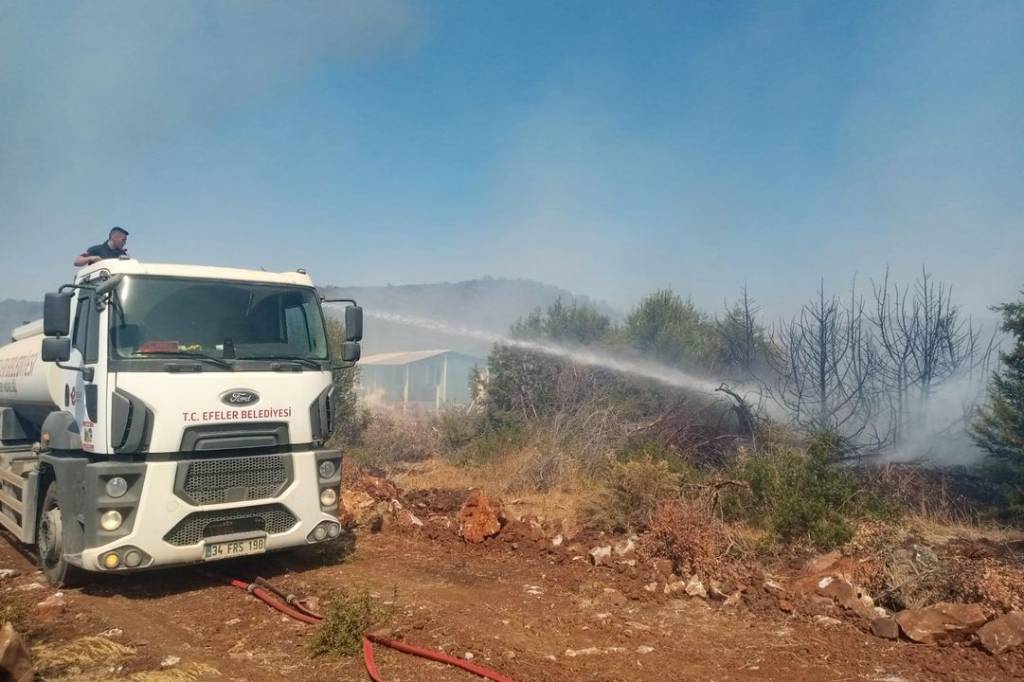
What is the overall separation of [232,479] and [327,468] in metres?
0.98

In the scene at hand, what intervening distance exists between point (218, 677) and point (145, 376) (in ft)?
9.06

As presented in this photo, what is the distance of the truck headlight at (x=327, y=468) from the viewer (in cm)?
763

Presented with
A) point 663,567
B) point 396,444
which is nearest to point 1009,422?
point 663,567

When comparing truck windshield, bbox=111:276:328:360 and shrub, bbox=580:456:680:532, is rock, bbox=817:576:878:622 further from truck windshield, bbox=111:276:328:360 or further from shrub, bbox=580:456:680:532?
truck windshield, bbox=111:276:328:360

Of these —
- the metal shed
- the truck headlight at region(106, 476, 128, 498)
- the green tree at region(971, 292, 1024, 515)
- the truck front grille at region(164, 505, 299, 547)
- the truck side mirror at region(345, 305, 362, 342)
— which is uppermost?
the truck side mirror at region(345, 305, 362, 342)

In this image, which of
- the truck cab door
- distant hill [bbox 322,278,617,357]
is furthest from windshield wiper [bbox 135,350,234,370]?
distant hill [bbox 322,278,617,357]

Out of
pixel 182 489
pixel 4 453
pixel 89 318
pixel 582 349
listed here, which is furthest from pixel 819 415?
pixel 4 453

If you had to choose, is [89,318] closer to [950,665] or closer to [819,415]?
[950,665]

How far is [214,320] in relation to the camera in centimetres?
730

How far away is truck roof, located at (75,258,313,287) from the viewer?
6984 millimetres

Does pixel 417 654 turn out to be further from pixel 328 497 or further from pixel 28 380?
pixel 28 380

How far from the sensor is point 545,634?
609 centimetres

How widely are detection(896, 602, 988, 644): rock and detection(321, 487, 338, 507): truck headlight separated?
528 cm

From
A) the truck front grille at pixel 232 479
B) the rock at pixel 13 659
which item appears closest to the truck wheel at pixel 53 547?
the truck front grille at pixel 232 479
